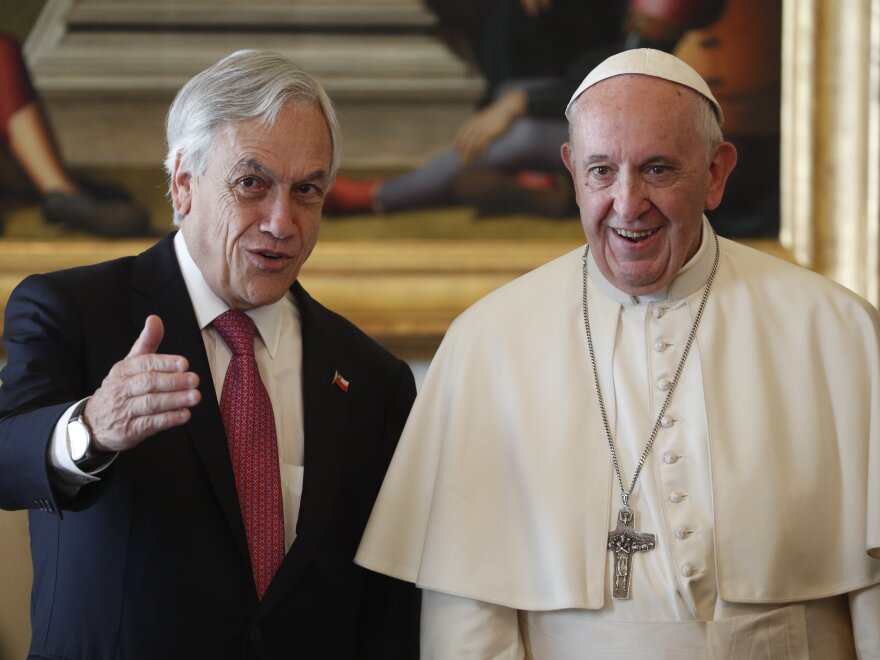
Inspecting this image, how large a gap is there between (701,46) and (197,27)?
4.69 feet

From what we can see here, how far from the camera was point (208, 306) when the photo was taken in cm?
216

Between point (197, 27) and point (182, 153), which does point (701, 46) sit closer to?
point (197, 27)

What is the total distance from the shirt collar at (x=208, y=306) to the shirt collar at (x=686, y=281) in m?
0.64

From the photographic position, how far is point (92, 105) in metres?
3.19

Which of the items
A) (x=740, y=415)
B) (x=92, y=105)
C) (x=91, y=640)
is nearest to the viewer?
(x=91, y=640)

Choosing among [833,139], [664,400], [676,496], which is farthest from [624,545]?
[833,139]

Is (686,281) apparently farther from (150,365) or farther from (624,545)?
(150,365)

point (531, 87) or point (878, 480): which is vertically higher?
point (531, 87)

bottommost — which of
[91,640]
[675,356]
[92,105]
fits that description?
[91,640]

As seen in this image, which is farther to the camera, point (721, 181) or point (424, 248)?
point (424, 248)

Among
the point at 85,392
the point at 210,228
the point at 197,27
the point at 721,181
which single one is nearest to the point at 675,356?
the point at 721,181

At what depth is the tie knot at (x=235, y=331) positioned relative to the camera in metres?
2.14

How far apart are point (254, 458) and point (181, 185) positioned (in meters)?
0.54

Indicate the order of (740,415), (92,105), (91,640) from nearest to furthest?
(91,640), (740,415), (92,105)
